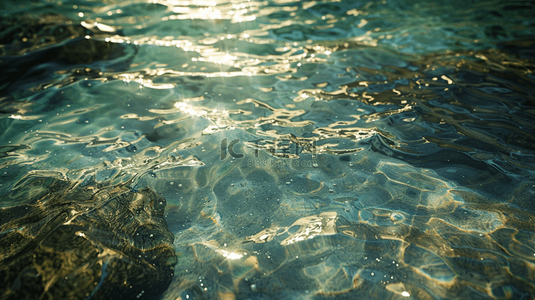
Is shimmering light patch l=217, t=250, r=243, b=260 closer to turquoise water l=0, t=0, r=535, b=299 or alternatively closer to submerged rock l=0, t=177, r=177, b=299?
turquoise water l=0, t=0, r=535, b=299

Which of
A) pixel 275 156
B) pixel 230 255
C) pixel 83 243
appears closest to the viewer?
pixel 83 243

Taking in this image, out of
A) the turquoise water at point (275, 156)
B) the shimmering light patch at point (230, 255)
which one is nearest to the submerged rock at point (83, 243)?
the turquoise water at point (275, 156)

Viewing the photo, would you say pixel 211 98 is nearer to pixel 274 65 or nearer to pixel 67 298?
pixel 274 65

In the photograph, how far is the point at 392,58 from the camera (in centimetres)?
489

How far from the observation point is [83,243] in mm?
1647

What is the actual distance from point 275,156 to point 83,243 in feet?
5.47

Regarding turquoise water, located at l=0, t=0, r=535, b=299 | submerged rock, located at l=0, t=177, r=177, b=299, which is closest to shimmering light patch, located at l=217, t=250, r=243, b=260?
turquoise water, located at l=0, t=0, r=535, b=299

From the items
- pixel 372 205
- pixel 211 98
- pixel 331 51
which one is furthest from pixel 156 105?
pixel 331 51

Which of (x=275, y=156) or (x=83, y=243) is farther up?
(x=83, y=243)

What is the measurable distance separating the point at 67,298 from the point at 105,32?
5303 mm

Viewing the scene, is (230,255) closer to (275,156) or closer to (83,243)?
(83,243)

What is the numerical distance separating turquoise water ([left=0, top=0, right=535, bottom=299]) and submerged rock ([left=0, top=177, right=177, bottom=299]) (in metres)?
0.01

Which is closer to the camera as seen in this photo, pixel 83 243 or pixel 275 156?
pixel 83 243

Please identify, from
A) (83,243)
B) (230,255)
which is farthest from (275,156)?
(83,243)
